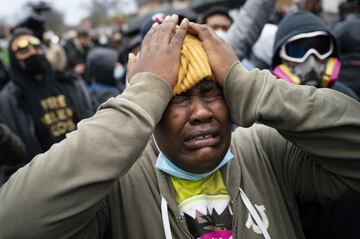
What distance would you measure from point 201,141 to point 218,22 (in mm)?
3396

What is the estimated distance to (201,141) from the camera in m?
1.61

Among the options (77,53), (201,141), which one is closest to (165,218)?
(201,141)

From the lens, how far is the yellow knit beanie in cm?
157

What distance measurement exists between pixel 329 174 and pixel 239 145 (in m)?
0.38

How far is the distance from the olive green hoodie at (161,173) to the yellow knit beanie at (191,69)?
8cm

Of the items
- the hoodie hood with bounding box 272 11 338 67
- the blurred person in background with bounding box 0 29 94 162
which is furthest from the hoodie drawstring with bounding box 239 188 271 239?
the blurred person in background with bounding box 0 29 94 162

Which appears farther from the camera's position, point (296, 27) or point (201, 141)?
point (296, 27)

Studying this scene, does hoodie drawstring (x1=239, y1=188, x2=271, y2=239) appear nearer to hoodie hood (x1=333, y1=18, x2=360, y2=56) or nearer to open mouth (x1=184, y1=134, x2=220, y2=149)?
open mouth (x1=184, y1=134, x2=220, y2=149)

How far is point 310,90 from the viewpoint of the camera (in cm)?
159

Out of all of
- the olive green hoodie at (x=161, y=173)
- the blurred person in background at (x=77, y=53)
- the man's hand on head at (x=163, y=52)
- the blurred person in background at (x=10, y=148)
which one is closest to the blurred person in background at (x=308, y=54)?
the olive green hoodie at (x=161, y=173)

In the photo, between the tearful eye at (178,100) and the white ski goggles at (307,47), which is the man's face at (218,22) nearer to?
the white ski goggles at (307,47)

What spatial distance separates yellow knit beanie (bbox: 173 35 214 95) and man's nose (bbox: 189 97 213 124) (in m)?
0.06

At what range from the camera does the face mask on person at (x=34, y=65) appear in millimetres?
4270

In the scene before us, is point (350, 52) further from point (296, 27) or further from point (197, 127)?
point (197, 127)
